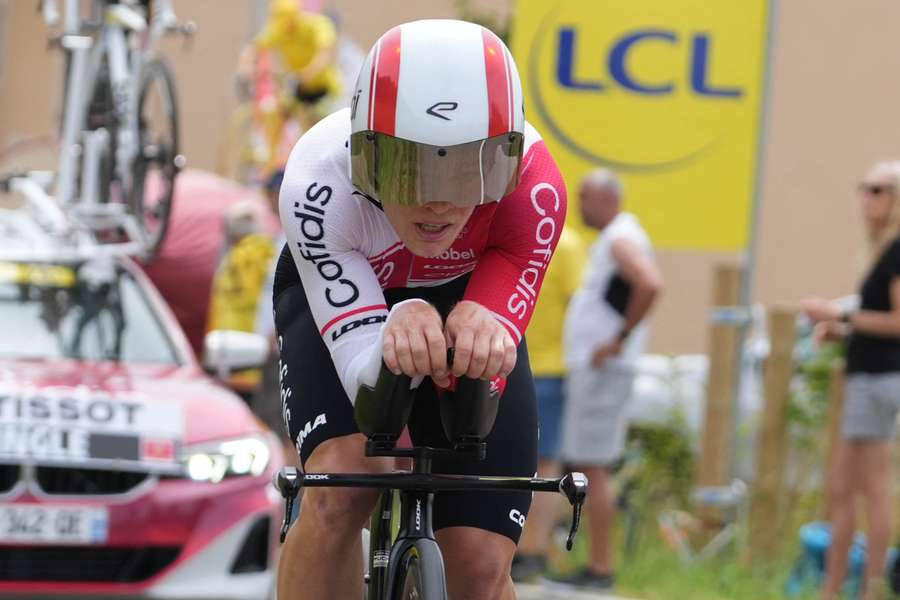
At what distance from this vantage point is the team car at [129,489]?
6773 mm

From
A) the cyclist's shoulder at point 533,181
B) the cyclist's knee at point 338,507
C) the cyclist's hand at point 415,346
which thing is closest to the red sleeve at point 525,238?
the cyclist's shoulder at point 533,181

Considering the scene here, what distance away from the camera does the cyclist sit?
11.7 ft

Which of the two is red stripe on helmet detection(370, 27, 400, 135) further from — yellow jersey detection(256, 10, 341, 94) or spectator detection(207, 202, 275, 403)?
yellow jersey detection(256, 10, 341, 94)

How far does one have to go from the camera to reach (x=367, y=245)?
396 centimetres

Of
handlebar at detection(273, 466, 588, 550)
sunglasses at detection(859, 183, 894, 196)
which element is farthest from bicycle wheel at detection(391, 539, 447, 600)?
sunglasses at detection(859, 183, 894, 196)

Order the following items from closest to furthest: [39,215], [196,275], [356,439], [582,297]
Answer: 1. [356,439]
2. [39,215]
3. [582,297]
4. [196,275]

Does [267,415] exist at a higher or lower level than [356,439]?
lower

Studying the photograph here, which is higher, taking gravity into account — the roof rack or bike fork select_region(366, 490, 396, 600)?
the roof rack

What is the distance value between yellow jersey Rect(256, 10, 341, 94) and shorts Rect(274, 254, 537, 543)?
10608 mm

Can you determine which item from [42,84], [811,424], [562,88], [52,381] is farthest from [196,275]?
[42,84]

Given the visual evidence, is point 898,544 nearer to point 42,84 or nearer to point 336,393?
point 336,393

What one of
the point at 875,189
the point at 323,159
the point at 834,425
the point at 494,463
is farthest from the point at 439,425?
the point at 834,425

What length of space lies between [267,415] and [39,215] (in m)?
2.42

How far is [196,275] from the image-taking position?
44.1ft
